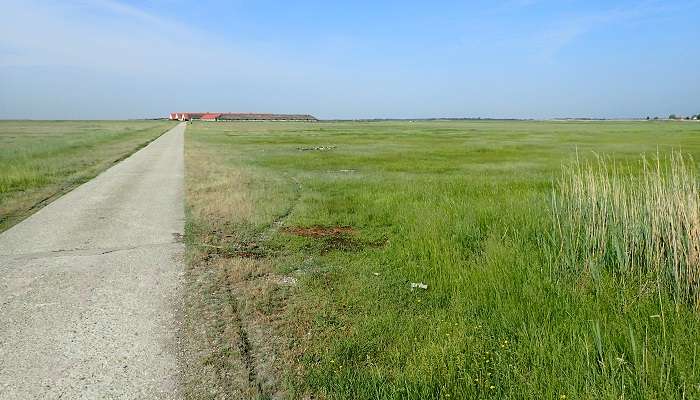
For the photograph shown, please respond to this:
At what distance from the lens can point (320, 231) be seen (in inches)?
467

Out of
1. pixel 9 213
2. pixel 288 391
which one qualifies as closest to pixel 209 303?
pixel 288 391

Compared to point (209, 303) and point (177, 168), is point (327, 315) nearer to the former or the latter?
point (209, 303)

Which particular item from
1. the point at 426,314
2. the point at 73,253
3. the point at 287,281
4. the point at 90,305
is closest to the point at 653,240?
the point at 426,314

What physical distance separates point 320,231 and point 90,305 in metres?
6.08

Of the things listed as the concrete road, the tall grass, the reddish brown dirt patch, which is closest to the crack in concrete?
the concrete road

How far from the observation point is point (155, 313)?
6363mm

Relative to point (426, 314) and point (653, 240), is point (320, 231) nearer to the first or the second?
point (426, 314)

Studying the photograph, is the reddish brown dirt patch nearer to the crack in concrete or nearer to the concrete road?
the concrete road

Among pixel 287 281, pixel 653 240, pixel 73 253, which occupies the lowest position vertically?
pixel 287 281

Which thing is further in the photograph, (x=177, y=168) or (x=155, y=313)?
(x=177, y=168)

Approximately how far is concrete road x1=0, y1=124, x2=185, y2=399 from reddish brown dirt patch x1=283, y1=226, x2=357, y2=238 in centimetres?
286

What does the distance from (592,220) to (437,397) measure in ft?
16.1

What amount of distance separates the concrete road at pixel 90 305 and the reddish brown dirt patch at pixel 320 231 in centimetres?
286

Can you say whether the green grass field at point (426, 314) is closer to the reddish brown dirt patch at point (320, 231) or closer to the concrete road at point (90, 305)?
the reddish brown dirt patch at point (320, 231)
